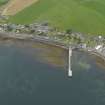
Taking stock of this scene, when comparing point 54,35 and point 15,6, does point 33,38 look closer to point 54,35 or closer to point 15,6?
point 54,35

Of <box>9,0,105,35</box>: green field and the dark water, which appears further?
<box>9,0,105,35</box>: green field

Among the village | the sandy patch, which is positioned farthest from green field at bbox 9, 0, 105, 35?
the village

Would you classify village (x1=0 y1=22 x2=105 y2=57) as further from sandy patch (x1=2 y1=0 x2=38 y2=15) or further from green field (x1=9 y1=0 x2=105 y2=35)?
sandy patch (x1=2 y1=0 x2=38 y2=15)

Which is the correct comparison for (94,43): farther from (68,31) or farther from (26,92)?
(26,92)

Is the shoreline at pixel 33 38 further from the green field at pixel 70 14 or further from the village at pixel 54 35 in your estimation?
the green field at pixel 70 14

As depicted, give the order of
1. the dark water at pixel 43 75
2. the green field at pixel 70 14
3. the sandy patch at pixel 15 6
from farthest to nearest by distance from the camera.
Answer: the sandy patch at pixel 15 6, the green field at pixel 70 14, the dark water at pixel 43 75

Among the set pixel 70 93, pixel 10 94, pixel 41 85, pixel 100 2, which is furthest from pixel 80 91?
pixel 100 2

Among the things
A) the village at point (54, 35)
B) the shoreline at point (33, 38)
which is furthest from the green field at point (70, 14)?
the shoreline at point (33, 38)
